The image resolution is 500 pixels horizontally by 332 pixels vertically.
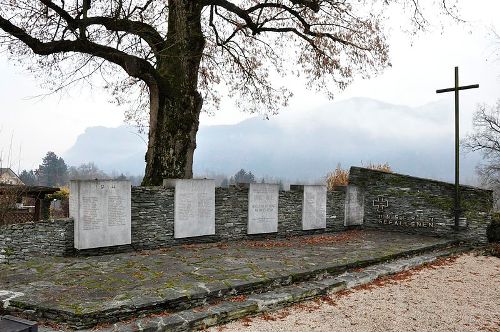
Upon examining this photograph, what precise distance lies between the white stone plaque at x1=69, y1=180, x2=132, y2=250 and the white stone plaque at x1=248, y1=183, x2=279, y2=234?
11.4 ft

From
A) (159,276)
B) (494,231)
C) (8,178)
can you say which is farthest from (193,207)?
(494,231)

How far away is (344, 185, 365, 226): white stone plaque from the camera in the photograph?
13.8 metres

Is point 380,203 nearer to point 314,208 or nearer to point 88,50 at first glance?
point 314,208

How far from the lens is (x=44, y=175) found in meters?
69.8

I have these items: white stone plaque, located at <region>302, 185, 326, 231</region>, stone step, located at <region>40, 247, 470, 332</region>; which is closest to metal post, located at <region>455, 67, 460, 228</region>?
white stone plaque, located at <region>302, 185, 326, 231</region>

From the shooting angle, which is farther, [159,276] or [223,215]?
[223,215]

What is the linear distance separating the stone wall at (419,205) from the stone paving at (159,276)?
3100 millimetres

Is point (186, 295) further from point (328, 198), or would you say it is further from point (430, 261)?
point (328, 198)

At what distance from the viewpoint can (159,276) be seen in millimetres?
6457

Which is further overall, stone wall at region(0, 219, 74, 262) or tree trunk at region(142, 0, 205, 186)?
tree trunk at region(142, 0, 205, 186)

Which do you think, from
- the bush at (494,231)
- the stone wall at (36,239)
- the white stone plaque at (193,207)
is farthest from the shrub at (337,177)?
the stone wall at (36,239)

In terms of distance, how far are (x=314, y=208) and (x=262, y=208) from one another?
2.13 meters

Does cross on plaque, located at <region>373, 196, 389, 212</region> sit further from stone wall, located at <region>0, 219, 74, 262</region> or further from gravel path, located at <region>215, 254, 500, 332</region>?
stone wall, located at <region>0, 219, 74, 262</region>

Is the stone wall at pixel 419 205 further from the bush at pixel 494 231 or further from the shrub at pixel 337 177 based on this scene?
the shrub at pixel 337 177
